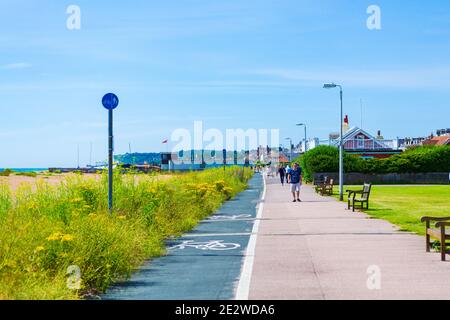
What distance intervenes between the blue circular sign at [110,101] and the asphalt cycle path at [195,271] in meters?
3.18

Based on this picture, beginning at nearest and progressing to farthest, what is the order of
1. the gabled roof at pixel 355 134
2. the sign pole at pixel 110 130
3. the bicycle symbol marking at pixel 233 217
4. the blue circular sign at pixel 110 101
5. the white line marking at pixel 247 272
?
1. the white line marking at pixel 247 272
2. the sign pole at pixel 110 130
3. the blue circular sign at pixel 110 101
4. the bicycle symbol marking at pixel 233 217
5. the gabled roof at pixel 355 134

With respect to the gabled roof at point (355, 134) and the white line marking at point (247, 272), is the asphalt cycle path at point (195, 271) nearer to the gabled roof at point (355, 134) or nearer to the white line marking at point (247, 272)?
the white line marking at point (247, 272)

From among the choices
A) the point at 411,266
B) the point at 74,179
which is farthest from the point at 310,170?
the point at 411,266

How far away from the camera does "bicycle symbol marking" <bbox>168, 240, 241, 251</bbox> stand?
14.1 m

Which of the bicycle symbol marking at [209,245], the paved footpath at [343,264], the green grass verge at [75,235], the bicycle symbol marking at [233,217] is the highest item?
the green grass verge at [75,235]

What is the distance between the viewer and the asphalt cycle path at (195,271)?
29.2 feet

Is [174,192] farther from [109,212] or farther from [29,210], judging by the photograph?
[29,210]

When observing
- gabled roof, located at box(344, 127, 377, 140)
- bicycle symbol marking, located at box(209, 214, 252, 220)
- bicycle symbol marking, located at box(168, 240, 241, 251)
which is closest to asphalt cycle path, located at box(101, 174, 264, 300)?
bicycle symbol marking, located at box(168, 240, 241, 251)

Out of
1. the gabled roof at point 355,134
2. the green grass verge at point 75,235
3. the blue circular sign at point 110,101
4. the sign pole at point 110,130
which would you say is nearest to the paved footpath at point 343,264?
the green grass verge at point 75,235

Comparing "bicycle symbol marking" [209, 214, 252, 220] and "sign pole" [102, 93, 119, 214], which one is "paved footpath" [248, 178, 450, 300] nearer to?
"sign pole" [102, 93, 119, 214]

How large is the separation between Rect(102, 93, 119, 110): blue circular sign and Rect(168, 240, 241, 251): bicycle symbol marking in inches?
127

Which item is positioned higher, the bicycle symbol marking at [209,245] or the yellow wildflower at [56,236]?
the yellow wildflower at [56,236]

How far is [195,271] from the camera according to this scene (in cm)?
1089

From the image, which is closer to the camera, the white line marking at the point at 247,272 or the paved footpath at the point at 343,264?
the white line marking at the point at 247,272
